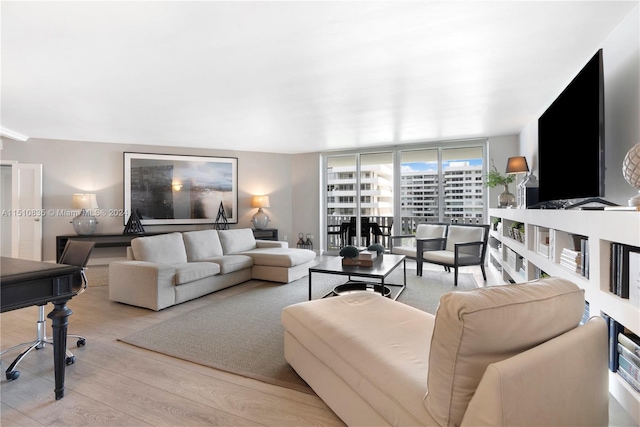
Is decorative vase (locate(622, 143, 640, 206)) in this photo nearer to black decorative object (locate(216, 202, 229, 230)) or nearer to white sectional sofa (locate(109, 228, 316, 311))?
white sectional sofa (locate(109, 228, 316, 311))

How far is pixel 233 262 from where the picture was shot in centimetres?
415

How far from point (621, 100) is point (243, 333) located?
11.0 ft

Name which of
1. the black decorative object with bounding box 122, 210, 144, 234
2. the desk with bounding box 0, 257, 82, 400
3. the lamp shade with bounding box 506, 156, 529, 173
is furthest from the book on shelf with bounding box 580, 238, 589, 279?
the black decorative object with bounding box 122, 210, 144, 234

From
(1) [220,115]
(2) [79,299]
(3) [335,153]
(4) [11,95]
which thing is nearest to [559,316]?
(1) [220,115]

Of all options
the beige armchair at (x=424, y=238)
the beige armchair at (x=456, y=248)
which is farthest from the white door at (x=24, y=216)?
the beige armchair at (x=456, y=248)

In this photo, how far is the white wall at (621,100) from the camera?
2.06 meters

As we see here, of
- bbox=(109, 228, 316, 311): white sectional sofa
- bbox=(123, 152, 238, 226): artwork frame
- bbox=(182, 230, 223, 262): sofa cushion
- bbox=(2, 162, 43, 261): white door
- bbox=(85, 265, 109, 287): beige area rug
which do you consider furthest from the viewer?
bbox=(123, 152, 238, 226): artwork frame

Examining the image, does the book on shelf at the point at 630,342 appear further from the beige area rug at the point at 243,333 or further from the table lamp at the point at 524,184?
the table lamp at the point at 524,184

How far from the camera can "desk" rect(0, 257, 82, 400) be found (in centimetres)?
165

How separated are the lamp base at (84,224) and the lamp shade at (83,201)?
0.53ft

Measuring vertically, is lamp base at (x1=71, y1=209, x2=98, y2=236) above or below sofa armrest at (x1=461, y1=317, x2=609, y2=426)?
above

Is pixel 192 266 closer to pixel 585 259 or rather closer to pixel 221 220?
pixel 221 220

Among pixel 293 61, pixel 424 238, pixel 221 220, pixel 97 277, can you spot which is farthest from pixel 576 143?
pixel 221 220

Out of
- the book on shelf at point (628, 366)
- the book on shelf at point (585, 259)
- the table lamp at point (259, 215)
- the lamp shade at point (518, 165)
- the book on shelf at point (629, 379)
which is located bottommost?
the book on shelf at point (629, 379)
